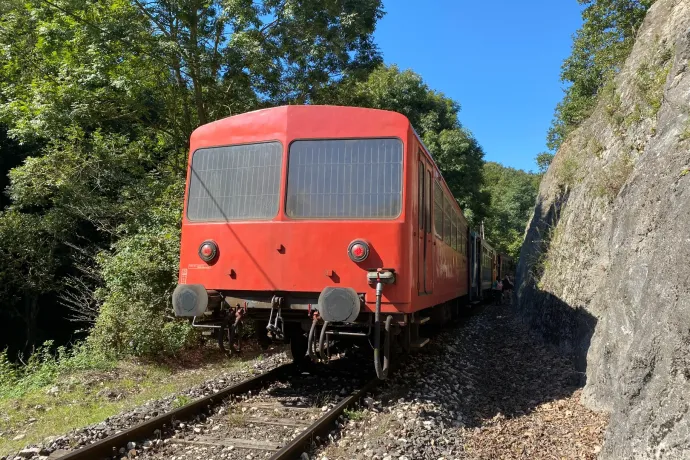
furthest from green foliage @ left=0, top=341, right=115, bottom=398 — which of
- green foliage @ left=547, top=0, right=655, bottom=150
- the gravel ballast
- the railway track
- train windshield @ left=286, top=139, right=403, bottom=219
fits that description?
green foliage @ left=547, top=0, right=655, bottom=150

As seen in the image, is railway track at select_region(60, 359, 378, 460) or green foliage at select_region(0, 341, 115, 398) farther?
green foliage at select_region(0, 341, 115, 398)

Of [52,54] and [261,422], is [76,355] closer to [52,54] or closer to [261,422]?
[261,422]

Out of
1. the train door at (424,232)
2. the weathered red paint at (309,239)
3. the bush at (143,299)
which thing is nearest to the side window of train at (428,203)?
the train door at (424,232)

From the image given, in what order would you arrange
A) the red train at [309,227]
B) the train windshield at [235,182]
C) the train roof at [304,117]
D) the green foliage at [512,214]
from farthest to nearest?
the green foliage at [512,214], the train windshield at [235,182], the train roof at [304,117], the red train at [309,227]

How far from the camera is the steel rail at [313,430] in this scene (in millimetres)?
4119

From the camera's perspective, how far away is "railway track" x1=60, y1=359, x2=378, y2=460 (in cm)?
437

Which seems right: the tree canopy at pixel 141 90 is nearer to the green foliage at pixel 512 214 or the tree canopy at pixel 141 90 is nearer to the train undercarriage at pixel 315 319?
the train undercarriage at pixel 315 319

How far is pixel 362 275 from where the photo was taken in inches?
224

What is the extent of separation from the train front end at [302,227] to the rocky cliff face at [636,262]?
2.26 metres

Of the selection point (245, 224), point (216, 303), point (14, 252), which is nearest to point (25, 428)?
point (216, 303)

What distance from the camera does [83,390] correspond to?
23.7ft

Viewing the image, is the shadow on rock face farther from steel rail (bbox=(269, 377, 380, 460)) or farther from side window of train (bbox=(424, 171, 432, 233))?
steel rail (bbox=(269, 377, 380, 460))

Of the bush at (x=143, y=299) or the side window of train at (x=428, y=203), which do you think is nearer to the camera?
the side window of train at (x=428, y=203)

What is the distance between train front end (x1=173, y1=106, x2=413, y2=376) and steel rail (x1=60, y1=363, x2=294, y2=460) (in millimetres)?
617
